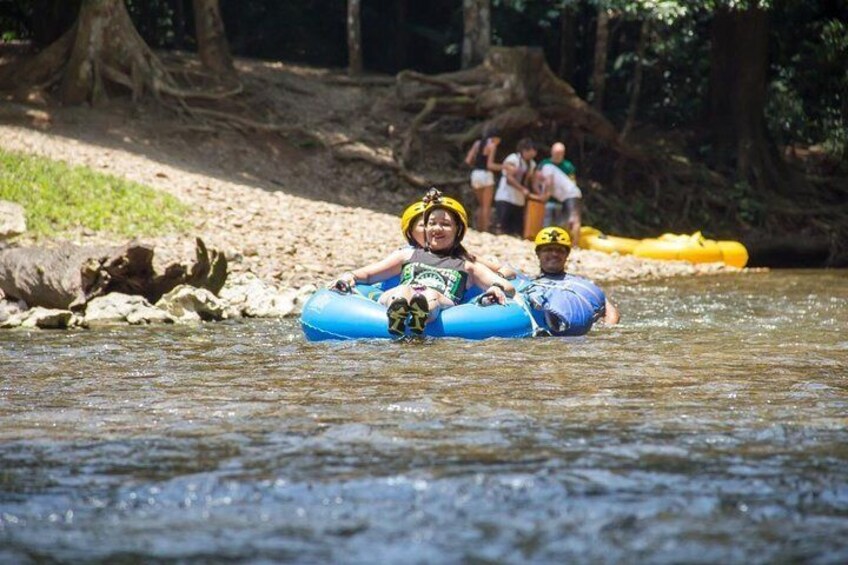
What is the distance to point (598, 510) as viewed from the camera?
5527 millimetres

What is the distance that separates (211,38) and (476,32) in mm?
4309

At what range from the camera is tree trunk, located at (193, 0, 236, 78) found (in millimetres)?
22562

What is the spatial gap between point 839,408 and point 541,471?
2284 millimetres

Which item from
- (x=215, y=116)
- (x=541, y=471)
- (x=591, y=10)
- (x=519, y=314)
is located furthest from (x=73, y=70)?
(x=541, y=471)

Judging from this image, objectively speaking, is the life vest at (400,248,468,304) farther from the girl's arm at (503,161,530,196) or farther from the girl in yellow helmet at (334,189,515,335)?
the girl's arm at (503,161,530,196)

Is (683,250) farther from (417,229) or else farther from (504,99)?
(417,229)

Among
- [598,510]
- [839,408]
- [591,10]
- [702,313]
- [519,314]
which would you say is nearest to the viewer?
[598,510]

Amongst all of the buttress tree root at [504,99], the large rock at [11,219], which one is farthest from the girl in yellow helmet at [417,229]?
A: the buttress tree root at [504,99]

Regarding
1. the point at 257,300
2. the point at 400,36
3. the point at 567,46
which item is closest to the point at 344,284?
the point at 257,300

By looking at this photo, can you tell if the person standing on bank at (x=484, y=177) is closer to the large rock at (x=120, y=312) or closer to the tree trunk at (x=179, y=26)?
the large rock at (x=120, y=312)

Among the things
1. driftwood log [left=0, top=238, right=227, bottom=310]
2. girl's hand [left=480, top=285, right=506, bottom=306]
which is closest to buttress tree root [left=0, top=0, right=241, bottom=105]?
driftwood log [left=0, top=238, right=227, bottom=310]

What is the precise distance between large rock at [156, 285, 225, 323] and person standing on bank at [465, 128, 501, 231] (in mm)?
8050

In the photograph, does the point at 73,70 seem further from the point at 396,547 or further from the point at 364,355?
the point at 396,547

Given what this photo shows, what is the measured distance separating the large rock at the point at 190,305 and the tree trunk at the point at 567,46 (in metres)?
14.8
